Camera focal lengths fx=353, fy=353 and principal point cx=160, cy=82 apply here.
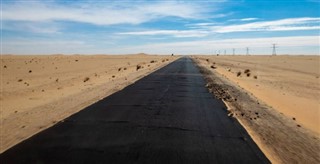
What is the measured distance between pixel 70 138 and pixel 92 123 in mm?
1805

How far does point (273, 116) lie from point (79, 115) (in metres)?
7.03

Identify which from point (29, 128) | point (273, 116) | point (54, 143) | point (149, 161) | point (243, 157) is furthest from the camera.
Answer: point (273, 116)

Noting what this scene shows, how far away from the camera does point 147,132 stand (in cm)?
929

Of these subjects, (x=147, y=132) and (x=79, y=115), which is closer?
(x=147, y=132)

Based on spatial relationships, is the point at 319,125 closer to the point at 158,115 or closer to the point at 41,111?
the point at 158,115

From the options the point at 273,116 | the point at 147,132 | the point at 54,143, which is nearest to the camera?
the point at 54,143

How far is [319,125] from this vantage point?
478 inches

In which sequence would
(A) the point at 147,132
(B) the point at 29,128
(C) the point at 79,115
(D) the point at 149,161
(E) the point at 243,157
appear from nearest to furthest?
(D) the point at 149,161, (E) the point at 243,157, (A) the point at 147,132, (B) the point at 29,128, (C) the point at 79,115

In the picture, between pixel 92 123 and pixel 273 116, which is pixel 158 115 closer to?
pixel 92 123

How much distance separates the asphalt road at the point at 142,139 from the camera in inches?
281

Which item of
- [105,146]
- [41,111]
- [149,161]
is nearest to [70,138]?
[105,146]

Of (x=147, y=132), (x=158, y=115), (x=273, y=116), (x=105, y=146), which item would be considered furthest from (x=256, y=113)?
(x=105, y=146)

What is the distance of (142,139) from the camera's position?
8.51 m

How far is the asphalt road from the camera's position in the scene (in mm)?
7136
